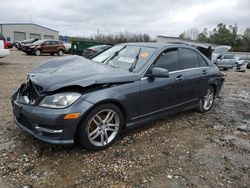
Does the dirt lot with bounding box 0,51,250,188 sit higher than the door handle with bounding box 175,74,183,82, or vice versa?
the door handle with bounding box 175,74,183,82

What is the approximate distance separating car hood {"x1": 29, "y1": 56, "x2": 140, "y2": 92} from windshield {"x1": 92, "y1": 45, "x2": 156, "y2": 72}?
215 millimetres

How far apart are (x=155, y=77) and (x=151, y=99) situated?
350 millimetres

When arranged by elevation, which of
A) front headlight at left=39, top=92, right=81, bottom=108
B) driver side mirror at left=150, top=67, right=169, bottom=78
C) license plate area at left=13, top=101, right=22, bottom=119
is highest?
driver side mirror at left=150, top=67, right=169, bottom=78

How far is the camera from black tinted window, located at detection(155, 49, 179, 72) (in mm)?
3894

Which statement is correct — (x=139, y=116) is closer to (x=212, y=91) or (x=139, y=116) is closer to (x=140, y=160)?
(x=140, y=160)

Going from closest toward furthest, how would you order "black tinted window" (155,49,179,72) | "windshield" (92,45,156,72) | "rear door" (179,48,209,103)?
"windshield" (92,45,156,72), "black tinted window" (155,49,179,72), "rear door" (179,48,209,103)

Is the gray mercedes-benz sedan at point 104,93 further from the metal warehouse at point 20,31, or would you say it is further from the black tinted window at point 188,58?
the metal warehouse at point 20,31

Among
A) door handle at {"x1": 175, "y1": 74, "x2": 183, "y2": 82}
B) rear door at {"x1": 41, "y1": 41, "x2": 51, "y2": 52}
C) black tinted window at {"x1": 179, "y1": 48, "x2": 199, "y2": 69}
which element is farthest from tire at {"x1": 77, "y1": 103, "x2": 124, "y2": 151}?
rear door at {"x1": 41, "y1": 41, "x2": 51, "y2": 52}

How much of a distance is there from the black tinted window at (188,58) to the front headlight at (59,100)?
91.3 inches

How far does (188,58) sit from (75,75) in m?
2.42

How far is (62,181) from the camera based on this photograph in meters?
2.59

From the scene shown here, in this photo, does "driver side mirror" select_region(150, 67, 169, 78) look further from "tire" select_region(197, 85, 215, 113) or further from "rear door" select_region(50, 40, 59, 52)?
"rear door" select_region(50, 40, 59, 52)

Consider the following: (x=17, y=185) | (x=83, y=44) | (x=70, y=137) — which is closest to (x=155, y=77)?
(x=70, y=137)

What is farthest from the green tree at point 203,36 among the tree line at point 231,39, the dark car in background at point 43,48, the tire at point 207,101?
the tire at point 207,101
